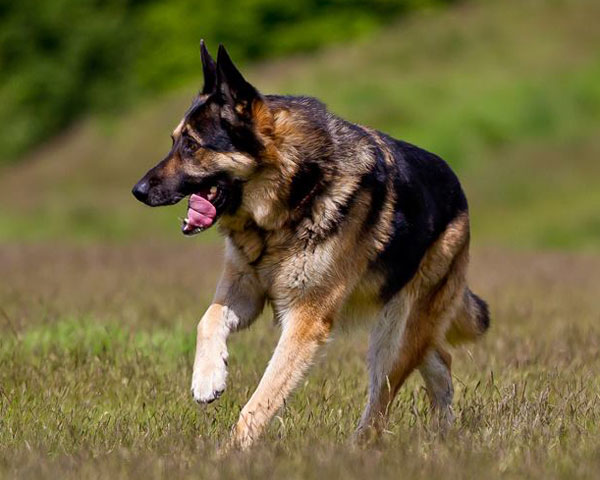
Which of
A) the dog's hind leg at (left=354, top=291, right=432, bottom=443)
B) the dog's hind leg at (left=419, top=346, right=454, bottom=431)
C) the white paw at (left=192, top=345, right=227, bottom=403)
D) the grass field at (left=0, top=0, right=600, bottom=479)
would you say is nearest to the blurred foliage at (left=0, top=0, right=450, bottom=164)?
the grass field at (left=0, top=0, right=600, bottom=479)

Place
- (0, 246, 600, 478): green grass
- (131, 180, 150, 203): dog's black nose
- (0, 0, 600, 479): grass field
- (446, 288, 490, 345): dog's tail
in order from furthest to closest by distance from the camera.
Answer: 1. (446, 288, 490, 345): dog's tail
2. (131, 180, 150, 203): dog's black nose
3. (0, 0, 600, 479): grass field
4. (0, 246, 600, 478): green grass

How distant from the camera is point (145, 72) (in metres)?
32.5

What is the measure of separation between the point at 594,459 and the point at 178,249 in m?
13.3

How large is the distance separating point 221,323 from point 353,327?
735 mm

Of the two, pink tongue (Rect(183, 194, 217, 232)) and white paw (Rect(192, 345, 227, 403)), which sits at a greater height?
pink tongue (Rect(183, 194, 217, 232))

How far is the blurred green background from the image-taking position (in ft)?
73.6

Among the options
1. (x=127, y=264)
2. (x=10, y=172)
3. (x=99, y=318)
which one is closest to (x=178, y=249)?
(x=127, y=264)

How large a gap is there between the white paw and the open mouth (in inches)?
21.5

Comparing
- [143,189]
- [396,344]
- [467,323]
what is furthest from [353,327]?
[143,189]

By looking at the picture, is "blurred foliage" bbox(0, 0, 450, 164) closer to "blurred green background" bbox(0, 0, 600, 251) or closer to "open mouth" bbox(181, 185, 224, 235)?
"blurred green background" bbox(0, 0, 600, 251)

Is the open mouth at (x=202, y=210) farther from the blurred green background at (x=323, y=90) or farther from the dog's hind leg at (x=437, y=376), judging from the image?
the blurred green background at (x=323, y=90)

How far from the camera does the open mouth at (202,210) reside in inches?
208

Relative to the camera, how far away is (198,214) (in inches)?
209

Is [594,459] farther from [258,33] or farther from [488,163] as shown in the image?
[258,33]
